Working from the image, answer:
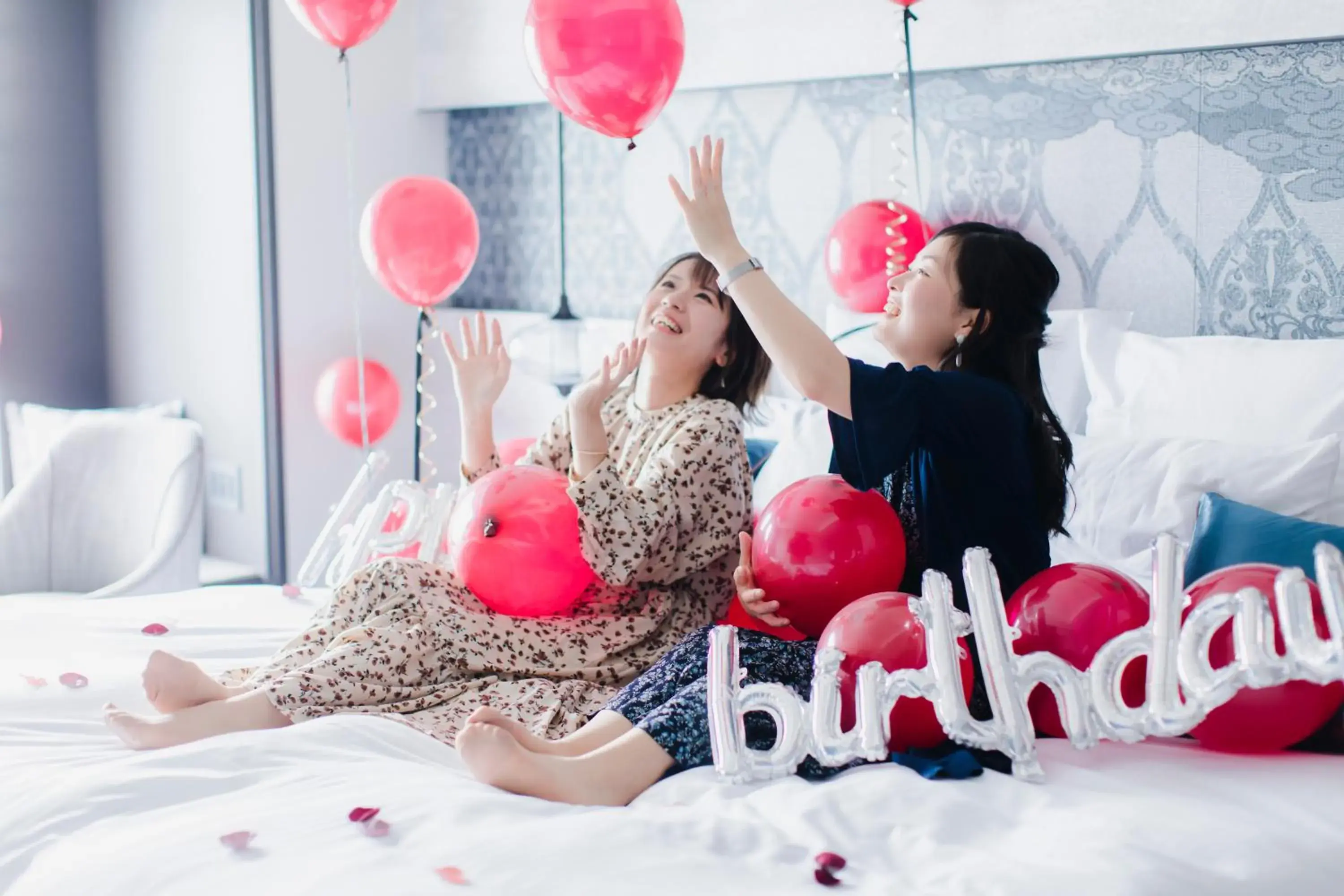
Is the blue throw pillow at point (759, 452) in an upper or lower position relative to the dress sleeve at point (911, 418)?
lower

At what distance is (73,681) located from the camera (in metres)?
1.79

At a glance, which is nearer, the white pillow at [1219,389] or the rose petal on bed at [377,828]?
the rose petal on bed at [377,828]

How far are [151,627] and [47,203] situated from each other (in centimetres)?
219

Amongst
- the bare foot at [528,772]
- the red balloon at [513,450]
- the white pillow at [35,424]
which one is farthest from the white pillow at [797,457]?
the white pillow at [35,424]

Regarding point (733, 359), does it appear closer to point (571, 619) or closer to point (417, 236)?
point (571, 619)

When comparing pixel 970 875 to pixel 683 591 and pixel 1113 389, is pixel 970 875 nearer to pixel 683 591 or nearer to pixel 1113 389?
pixel 683 591

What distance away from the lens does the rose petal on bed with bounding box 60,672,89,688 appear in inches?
70.0

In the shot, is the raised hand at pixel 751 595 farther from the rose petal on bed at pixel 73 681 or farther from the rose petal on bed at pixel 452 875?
the rose petal on bed at pixel 73 681

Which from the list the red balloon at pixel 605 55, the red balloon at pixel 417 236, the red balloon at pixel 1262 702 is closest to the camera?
the red balloon at pixel 1262 702

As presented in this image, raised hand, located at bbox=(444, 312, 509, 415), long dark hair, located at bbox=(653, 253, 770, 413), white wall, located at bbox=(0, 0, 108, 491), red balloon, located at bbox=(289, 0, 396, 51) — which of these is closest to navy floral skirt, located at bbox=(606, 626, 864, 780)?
long dark hair, located at bbox=(653, 253, 770, 413)

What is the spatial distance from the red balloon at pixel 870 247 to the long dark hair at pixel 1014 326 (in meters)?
0.66

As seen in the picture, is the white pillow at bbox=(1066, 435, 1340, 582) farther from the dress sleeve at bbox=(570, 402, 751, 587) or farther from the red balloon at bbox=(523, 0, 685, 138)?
the red balloon at bbox=(523, 0, 685, 138)

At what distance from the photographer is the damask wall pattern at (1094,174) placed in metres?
2.22

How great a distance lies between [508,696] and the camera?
176 cm
